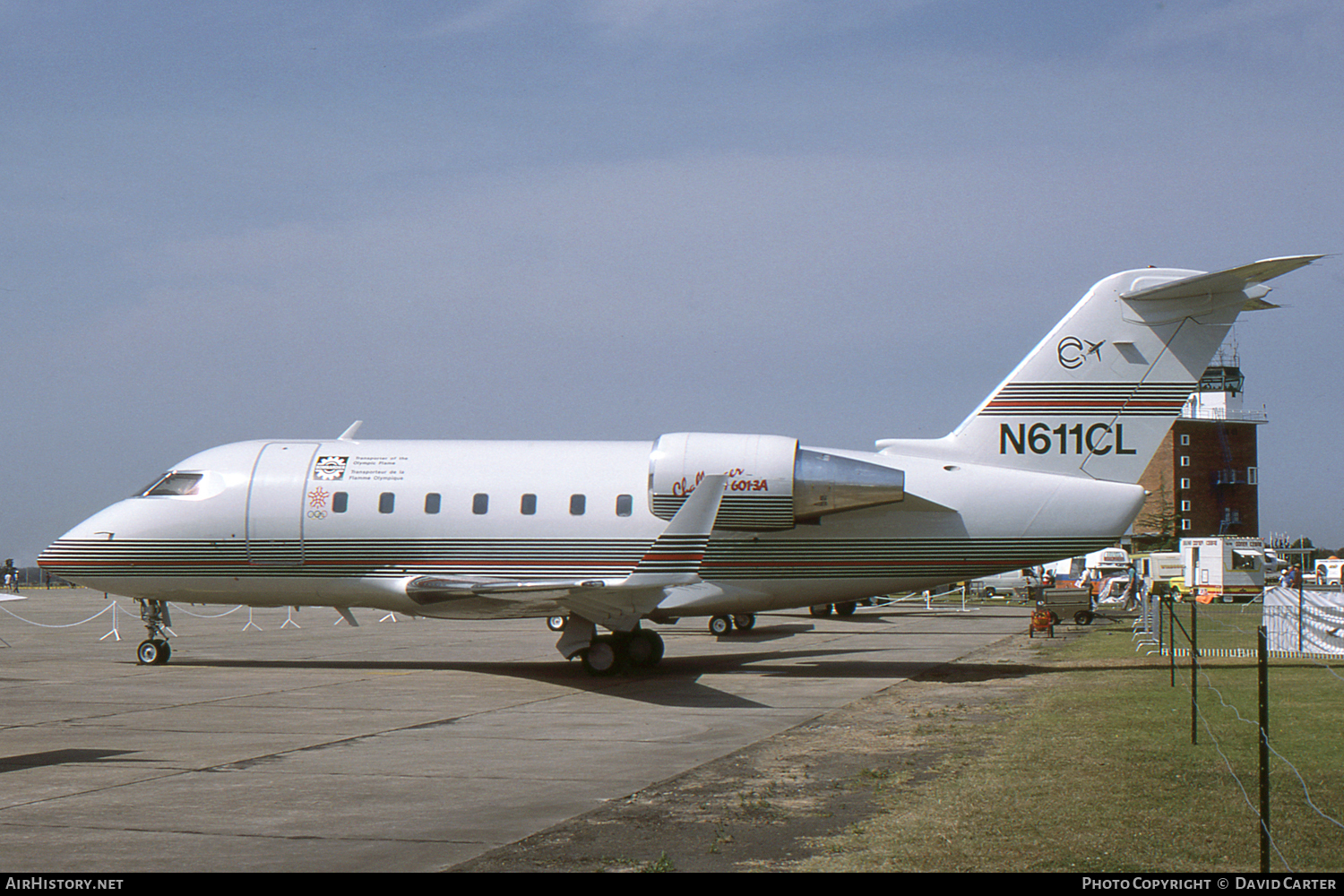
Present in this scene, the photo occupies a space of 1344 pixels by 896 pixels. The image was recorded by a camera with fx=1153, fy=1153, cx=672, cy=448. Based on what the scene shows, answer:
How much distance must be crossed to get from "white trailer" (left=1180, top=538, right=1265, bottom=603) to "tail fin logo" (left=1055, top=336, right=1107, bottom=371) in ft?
122

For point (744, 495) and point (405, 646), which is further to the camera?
point (405, 646)

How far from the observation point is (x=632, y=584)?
49.5ft

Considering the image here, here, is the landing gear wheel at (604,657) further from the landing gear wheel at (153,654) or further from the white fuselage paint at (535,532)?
the landing gear wheel at (153,654)

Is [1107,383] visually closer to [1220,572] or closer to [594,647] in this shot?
[594,647]

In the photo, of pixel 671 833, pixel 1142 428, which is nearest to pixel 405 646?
pixel 1142 428

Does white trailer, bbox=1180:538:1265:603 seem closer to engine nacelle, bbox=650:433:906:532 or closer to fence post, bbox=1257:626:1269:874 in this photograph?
engine nacelle, bbox=650:433:906:532

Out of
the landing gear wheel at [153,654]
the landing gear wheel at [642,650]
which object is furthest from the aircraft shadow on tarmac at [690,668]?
the landing gear wheel at [153,654]

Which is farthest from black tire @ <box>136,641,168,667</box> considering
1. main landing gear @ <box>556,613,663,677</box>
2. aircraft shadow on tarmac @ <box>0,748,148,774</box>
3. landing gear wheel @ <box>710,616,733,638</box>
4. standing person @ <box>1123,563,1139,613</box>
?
standing person @ <box>1123,563,1139,613</box>

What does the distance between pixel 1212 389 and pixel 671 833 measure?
343 feet

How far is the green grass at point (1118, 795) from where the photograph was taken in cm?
677

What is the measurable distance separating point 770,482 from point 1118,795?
946 centimetres

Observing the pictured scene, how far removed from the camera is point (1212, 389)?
100m
